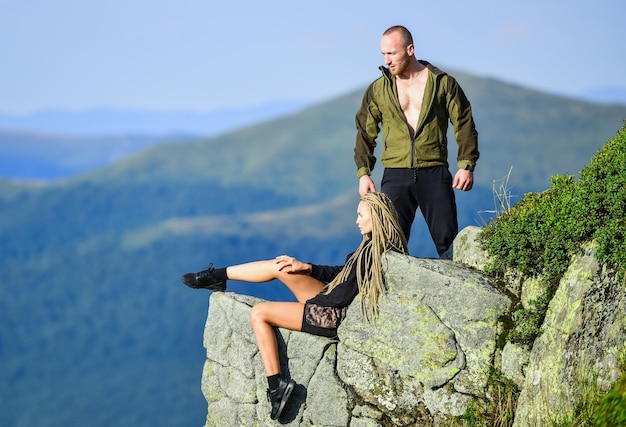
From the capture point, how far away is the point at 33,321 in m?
75.2

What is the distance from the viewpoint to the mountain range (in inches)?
2640

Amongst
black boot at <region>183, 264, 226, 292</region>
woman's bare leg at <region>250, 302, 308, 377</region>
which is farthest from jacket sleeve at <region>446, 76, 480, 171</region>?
black boot at <region>183, 264, 226, 292</region>

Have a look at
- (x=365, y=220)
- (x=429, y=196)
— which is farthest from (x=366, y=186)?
(x=365, y=220)

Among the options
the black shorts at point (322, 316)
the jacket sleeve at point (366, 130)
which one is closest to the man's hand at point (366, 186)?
the jacket sleeve at point (366, 130)

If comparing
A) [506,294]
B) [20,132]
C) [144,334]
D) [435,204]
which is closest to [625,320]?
[506,294]

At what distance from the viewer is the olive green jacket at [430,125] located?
8.60 m

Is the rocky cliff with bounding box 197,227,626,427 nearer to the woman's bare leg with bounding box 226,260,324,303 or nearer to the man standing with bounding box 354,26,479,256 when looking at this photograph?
the woman's bare leg with bounding box 226,260,324,303

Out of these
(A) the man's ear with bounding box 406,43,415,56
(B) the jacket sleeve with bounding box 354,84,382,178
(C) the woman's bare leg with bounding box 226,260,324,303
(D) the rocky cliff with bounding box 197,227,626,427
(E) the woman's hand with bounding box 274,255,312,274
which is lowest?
(D) the rocky cliff with bounding box 197,227,626,427

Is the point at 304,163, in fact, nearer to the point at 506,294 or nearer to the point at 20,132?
the point at 20,132

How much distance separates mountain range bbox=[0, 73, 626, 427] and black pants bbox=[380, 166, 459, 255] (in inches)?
1911

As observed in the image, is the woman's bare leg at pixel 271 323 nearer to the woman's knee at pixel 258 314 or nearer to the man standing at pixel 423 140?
the woman's knee at pixel 258 314

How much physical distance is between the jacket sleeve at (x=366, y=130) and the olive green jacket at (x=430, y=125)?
0.10 metres

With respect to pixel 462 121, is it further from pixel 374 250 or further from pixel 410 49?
pixel 374 250

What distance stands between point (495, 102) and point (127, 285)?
3322 cm
